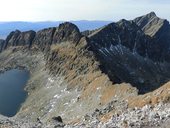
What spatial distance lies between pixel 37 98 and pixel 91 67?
28585mm

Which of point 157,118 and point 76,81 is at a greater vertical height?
point 157,118

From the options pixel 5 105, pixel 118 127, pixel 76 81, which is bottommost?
pixel 5 105

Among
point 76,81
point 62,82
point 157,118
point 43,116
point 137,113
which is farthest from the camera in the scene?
point 62,82

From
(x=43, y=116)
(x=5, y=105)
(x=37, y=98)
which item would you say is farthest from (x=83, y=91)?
(x=5, y=105)

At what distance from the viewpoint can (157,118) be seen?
154 ft

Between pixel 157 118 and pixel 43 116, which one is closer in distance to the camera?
pixel 157 118

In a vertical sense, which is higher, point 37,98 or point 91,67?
point 91,67

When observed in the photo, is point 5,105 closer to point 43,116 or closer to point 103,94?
point 43,116

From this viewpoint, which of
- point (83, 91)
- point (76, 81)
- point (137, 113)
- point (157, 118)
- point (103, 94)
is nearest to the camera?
point (157, 118)

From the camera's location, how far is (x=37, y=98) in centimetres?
18138

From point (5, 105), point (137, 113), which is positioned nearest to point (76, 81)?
point (5, 105)

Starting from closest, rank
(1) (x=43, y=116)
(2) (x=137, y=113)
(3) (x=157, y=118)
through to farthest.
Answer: (3) (x=157, y=118), (2) (x=137, y=113), (1) (x=43, y=116)

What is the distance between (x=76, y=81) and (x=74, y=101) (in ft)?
→ 96.5

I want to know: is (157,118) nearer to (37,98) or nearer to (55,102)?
(55,102)
